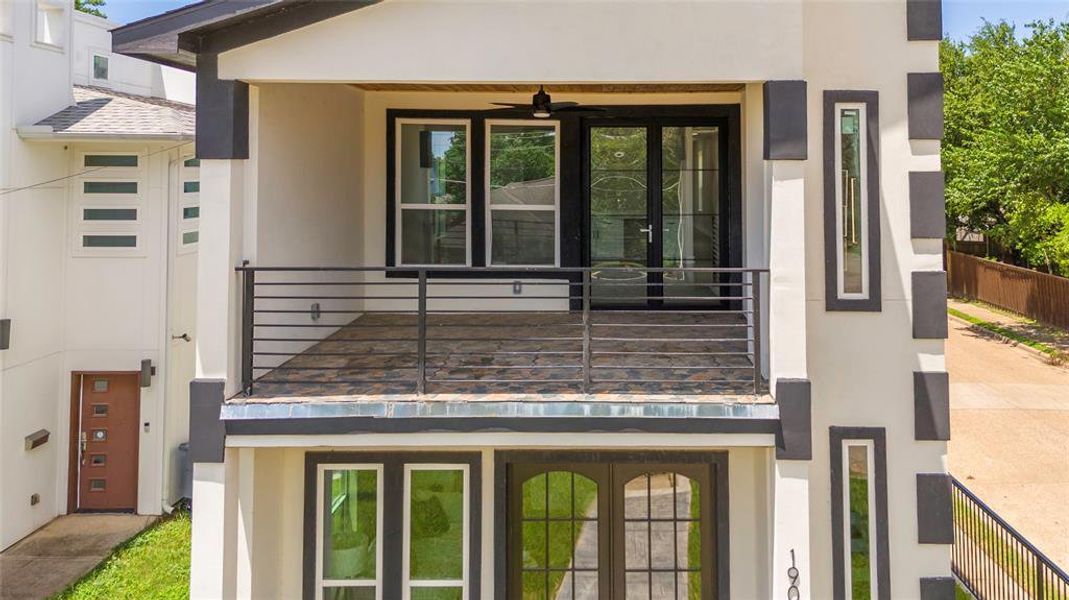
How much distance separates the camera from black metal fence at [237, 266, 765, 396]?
5535 millimetres

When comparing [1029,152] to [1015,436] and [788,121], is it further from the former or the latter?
[788,121]

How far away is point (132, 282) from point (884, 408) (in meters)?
10.1

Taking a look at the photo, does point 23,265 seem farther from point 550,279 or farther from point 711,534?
point 711,534

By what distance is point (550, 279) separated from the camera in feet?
28.3

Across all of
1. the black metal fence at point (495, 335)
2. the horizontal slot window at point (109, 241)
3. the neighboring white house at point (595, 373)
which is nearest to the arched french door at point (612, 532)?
the neighboring white house at point (595, 373)

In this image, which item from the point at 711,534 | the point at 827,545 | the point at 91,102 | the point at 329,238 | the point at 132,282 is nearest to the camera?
the point at 827,545

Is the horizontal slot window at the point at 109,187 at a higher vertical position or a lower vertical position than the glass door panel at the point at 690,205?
higher

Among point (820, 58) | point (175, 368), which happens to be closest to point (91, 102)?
point (175, 368)

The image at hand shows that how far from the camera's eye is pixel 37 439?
33.3 feet

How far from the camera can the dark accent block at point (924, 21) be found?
5801 mm

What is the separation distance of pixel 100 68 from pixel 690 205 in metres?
10.9

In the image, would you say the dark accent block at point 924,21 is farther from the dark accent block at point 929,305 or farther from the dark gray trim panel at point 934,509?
the dark gray trim panel at point 934,509

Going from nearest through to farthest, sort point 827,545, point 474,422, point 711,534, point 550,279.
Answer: point 474,422
point 827,545
point 711,534
point 550,279

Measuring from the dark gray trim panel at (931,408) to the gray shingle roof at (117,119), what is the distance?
9.35 metres
